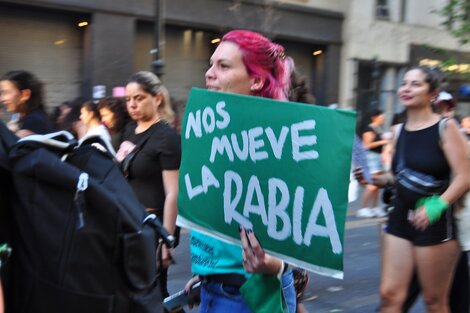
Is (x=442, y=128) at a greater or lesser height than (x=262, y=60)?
lesser

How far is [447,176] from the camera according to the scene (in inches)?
156

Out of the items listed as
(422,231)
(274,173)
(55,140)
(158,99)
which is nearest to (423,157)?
(422,231)

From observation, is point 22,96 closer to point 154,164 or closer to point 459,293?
point 154,164

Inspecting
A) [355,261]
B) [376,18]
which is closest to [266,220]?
[355,261]

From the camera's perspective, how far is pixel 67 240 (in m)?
1.69

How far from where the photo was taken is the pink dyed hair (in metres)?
2.37

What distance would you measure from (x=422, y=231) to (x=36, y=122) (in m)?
2.99

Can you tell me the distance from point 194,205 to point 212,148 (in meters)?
0.22

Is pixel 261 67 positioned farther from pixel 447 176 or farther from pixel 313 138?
pixel 447 176

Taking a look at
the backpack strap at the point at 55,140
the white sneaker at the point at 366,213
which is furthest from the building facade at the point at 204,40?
the backpack strap at the point at 55,140

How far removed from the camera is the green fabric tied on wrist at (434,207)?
381cm

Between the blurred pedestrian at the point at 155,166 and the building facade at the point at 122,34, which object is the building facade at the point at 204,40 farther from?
the blurred pedestrian at the point at 155,166

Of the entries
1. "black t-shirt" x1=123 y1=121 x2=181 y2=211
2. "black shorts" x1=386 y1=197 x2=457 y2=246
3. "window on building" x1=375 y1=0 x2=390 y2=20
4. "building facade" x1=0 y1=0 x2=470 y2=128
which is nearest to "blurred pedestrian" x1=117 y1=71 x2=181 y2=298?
"black t-shirt" x1=123 y1=121 x2=181 y2=211

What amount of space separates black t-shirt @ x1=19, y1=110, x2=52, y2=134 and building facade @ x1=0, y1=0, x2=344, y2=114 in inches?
264
